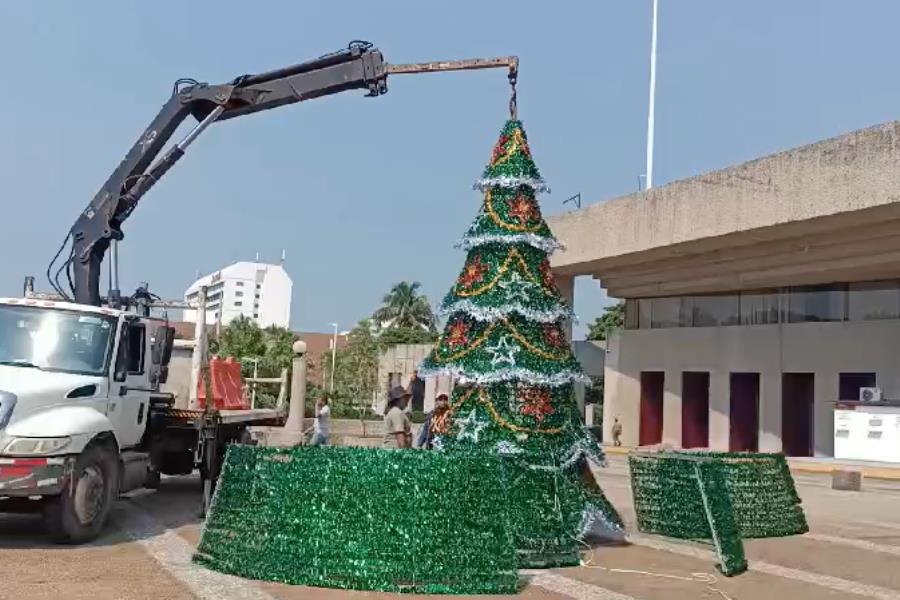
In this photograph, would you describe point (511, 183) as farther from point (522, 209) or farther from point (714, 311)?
point (714, 311)

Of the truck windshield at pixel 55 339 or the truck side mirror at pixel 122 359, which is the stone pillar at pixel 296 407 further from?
the truck windshield at pixel 55 339

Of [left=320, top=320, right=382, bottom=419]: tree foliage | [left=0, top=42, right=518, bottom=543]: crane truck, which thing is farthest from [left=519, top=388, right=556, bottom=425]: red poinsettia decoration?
[left=320, top=320, right=382, bottom=419]: tree foliage

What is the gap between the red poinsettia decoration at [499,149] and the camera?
1033 cm

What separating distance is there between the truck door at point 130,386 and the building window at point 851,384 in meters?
21.6

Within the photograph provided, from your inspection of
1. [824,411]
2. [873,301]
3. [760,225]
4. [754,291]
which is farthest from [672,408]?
[760,225]

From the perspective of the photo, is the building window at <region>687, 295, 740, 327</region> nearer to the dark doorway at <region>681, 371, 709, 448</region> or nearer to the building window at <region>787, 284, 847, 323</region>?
the dark doorway at <region>681, 371, 709, 448</region>

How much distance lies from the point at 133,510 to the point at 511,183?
6907 millimetres

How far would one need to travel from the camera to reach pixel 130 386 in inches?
424

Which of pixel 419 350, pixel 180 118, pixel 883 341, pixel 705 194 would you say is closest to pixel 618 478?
pixel 705 194

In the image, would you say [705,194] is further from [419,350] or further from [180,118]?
[419,350]

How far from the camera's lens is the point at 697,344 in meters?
31.2

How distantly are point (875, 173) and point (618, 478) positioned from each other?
8456 mm

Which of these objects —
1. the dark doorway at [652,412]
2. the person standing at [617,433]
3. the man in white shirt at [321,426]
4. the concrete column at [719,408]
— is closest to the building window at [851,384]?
the concrete column at [719,408]

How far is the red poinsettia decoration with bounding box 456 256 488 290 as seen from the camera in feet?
32.6
